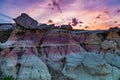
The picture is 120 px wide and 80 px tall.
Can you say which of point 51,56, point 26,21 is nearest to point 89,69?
point 51,56

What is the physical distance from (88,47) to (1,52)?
10731 mm

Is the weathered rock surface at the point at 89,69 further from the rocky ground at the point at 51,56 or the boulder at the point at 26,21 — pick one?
the boulder at the point at 26,21

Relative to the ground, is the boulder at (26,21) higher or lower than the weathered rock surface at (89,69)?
higher

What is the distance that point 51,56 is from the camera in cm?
3166

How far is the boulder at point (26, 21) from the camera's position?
3083 cm

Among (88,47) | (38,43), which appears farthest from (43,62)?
(88,47)

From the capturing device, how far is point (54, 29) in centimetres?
3322

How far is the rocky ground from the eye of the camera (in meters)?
28.8

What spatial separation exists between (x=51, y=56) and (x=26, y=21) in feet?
14.2

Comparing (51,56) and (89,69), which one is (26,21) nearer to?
(51,56)

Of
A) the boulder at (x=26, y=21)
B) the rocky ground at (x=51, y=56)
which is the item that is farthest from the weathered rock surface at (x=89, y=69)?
the boulder at (x=26, y=21)

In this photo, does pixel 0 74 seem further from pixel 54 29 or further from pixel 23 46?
pixel 54 29

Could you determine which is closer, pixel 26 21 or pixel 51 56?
pixel 26 21

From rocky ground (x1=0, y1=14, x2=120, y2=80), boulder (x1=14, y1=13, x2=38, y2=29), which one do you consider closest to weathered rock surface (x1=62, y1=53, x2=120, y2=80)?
rocky ground (x1=0, y1=14, x2=120, y2=80)
